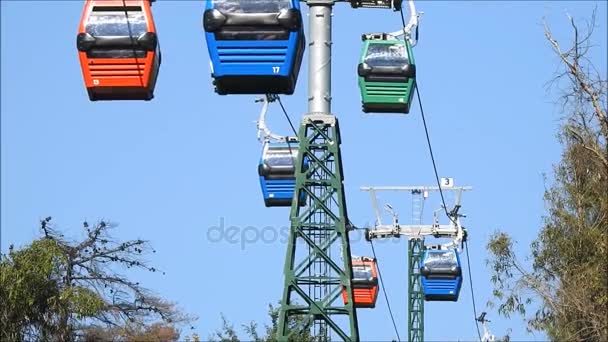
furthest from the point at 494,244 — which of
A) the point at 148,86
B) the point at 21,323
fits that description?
the point at 148,86

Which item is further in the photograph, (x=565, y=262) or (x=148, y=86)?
(x=565, y=262)

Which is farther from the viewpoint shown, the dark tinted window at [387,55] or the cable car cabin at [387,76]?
the dark tinted window at [387,55]

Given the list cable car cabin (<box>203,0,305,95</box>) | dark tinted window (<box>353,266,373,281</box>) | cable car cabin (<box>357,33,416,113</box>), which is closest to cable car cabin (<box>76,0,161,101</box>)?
cable car cabin (<box>203,0,305,95</box>)

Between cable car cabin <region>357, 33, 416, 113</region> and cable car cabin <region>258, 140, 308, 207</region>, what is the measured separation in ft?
25.1

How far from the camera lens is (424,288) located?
137 feet

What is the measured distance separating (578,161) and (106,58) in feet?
52.0

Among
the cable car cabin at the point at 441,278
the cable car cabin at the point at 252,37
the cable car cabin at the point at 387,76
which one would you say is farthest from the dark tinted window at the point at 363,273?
the cable car cabin at the point at 252,37

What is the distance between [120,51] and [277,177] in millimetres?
12872

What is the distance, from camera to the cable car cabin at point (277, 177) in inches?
1110

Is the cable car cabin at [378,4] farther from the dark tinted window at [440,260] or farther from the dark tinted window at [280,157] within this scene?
the dark tinted window at [440,260]

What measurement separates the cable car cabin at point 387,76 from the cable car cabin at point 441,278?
2126 centimetres

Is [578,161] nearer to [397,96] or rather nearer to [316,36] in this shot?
[397,96]

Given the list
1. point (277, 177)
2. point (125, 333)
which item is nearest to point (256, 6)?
point (277, 177)

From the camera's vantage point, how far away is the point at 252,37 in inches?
623
